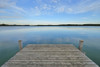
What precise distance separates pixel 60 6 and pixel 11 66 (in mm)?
13782

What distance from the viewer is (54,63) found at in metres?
2.37

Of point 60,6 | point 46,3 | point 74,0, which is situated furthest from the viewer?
point 60,6

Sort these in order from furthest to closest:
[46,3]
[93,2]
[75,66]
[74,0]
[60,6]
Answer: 1. [60,6]
2. [46,3]
3. [74,0]
4. [93,2]
5. [75,66]

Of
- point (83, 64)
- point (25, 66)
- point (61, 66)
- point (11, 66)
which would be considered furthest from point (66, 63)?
point (11, 66)

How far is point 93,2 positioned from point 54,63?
1307 centimetres

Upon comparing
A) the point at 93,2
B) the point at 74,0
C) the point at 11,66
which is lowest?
the point at 11,66

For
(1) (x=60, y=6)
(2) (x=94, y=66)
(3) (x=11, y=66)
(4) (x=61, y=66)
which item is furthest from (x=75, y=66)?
(1) (x=60, y=6)

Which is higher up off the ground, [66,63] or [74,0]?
[74,0]

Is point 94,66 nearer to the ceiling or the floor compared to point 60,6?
nearer to the floor

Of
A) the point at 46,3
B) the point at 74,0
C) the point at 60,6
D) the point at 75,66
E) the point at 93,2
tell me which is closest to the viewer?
the point at 75,66

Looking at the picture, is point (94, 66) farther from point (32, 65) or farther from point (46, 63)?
point (32, 65)

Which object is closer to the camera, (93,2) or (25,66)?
(25,66)

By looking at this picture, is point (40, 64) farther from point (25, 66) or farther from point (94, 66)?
point (94, 66)

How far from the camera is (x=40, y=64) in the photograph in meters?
2.34
